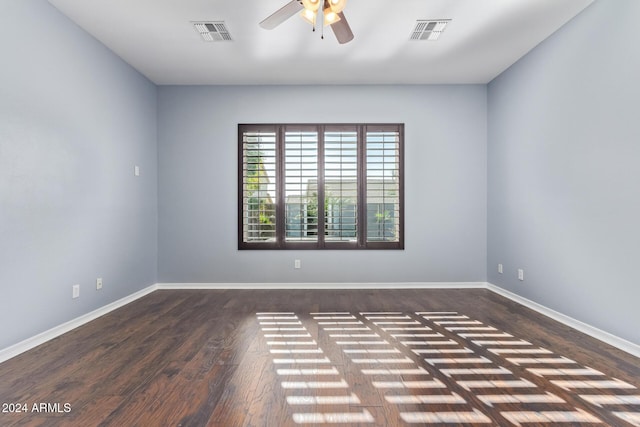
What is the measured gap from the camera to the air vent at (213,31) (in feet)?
10.3

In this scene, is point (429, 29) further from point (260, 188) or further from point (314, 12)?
point (260, 188)

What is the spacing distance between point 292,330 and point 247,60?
9.72 ft

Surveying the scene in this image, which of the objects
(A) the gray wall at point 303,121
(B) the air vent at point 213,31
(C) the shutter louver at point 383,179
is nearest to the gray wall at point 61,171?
(A) the gray wall at point 303,121

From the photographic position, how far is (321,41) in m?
3.46

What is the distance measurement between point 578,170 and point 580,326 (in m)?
1.37

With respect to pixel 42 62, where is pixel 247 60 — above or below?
above

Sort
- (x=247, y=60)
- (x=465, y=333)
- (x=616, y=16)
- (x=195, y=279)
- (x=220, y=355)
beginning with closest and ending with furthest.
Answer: (x=220, y=355)
(x=616, y=16)
(x=465, y=333)
(x=247, y=60)
(x=195, y=279)

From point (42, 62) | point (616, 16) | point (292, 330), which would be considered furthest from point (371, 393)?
point (42, 62)

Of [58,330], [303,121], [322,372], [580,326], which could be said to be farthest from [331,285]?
[58,330]

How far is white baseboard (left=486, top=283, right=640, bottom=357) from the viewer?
2508 millimetres

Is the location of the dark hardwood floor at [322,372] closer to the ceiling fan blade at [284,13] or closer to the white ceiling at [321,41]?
the ceiling fan blade at [284,13]

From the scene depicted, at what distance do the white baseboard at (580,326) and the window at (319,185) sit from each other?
150cm

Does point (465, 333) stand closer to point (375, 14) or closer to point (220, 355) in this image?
point (220, 355)

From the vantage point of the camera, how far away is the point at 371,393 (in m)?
1.94
